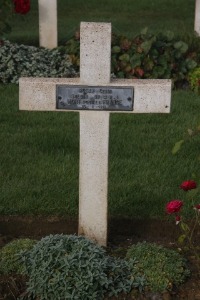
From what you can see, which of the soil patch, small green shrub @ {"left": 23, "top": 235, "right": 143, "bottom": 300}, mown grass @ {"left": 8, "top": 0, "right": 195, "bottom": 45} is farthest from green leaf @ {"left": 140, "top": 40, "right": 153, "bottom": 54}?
small green shrub @ {"left": 23, "top": 235, "right": 143, "bottom": 300}

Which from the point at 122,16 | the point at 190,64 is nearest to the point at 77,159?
the point at 190,64

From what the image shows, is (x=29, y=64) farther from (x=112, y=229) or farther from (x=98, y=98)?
(x=98, y=98)

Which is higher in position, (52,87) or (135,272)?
(52,87)

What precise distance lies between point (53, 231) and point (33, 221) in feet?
0.67

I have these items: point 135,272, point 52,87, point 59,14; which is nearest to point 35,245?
point 135,272

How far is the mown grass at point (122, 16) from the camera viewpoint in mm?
16255

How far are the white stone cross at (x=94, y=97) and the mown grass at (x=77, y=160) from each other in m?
0.88

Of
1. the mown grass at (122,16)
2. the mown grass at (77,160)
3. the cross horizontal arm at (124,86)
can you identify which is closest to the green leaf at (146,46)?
the mown grass at (77,160)

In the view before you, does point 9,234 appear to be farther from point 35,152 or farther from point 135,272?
point 35,152

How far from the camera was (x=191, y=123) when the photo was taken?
8570 mm

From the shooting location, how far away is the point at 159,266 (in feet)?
15.7

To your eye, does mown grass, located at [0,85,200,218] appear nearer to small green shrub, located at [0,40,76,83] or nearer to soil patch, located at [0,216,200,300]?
soil patch, located at [0,216,200,300]

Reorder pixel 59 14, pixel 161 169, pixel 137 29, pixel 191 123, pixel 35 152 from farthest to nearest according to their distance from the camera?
pixel 59 14
pixel 137 29
pixel 191 123
pixel 35 152
pixel 161 169

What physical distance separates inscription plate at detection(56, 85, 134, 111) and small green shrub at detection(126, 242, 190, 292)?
32.7 inches
